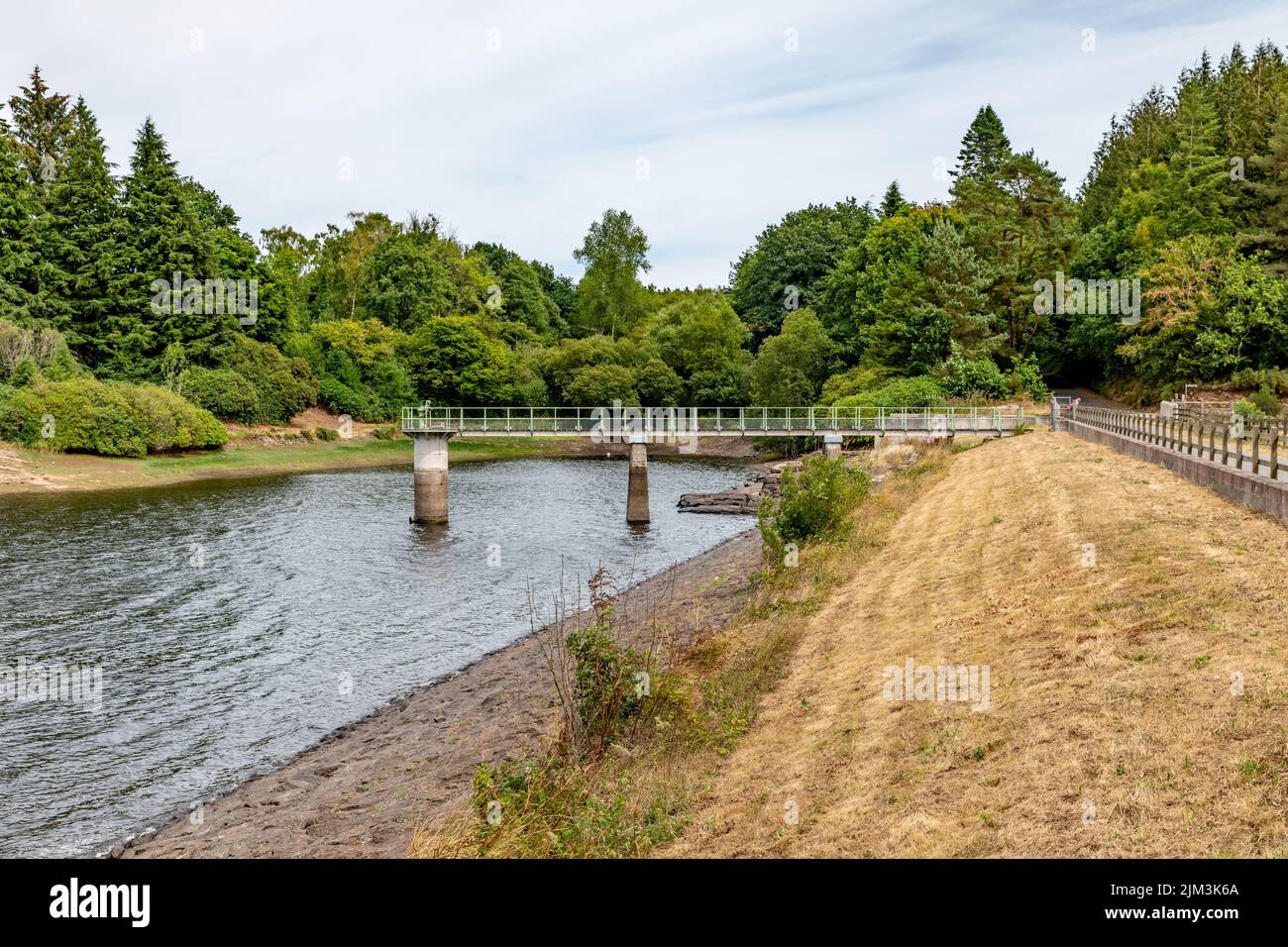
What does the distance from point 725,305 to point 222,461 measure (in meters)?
64.2

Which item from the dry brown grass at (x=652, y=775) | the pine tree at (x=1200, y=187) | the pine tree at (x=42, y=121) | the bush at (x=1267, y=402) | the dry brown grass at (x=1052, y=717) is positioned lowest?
the dry brown grass at (x=652, y=775)

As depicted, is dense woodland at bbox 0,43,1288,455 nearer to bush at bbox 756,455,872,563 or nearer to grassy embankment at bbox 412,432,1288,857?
bush at bbox 756,455,872,563

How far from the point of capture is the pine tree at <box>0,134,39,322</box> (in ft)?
267

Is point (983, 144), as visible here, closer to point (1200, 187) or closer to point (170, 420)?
point (1200, 187)

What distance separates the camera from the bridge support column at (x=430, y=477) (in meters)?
57.4

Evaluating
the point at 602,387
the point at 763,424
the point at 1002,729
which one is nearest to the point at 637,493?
the point at 763,424

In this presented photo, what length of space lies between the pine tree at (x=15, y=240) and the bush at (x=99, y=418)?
12077mm

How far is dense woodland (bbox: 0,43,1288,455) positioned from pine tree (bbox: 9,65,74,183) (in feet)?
0.84

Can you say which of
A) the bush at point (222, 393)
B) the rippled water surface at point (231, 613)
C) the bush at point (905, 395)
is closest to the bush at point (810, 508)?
the rippled water surface at point (231, 613)

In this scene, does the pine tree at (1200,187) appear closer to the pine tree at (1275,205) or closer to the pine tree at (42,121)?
the pine tree at (1275,205)

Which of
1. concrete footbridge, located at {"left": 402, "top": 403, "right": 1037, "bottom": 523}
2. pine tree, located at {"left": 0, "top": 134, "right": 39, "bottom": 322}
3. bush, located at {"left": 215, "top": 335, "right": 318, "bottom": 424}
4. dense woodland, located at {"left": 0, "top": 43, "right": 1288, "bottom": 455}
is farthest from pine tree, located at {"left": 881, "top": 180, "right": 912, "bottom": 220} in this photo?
pine tree, located at {"left": 0, "top": 134, "right": 39, "bottom": 322}

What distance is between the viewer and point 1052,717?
1348 centimetres
